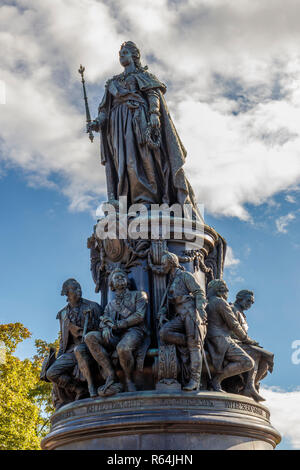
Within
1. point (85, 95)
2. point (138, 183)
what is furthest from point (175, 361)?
point (85, 95)

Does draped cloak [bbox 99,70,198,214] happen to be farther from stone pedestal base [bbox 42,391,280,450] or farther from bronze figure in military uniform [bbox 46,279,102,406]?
stone pedestal base [bbox 42,391,280,450]

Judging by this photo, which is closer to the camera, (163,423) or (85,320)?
(163,423)

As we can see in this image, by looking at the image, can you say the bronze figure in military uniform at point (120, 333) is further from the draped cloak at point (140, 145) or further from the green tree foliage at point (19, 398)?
the green tree foliage at point (19, 398)

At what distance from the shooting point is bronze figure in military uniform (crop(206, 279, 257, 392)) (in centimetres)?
910

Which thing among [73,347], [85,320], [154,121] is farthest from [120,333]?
[154,121]

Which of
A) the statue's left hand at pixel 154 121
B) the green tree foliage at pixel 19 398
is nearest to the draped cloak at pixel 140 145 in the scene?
the statue's left hand at pixel 154 121

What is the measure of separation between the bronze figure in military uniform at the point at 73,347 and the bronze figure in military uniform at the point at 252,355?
2.42 metres

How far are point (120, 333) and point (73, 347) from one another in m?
1.24

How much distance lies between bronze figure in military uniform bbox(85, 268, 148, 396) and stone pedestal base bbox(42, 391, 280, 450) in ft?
1.29

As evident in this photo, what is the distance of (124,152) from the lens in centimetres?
1173

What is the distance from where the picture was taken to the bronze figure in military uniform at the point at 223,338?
910 cm

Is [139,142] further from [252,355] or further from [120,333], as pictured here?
[252,355]

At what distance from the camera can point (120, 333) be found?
9.24 meters
